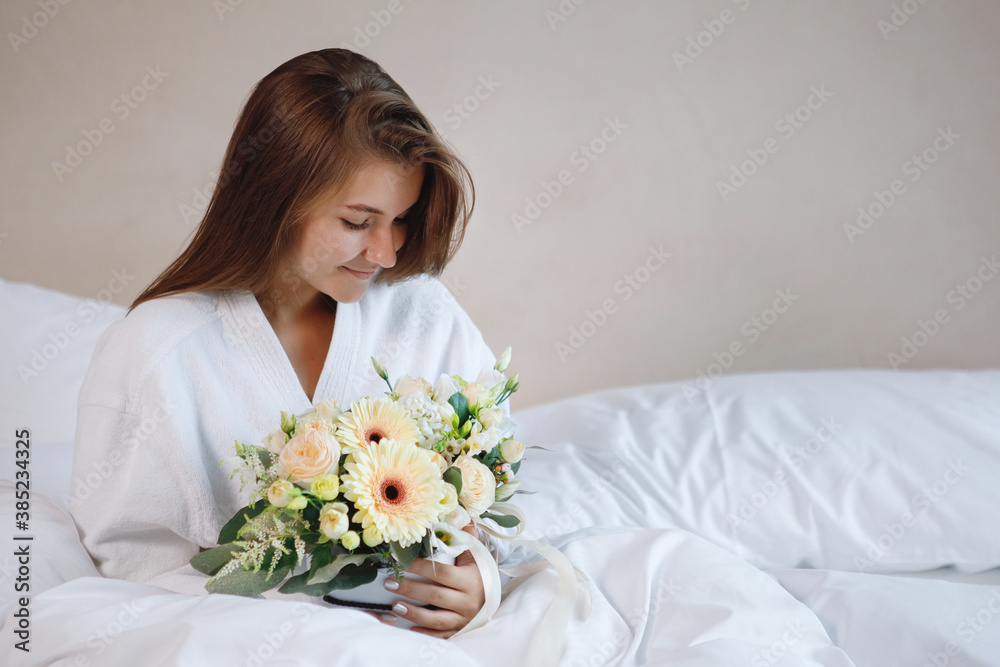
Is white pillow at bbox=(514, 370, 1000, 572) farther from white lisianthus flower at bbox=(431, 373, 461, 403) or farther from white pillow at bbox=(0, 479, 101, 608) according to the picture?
white pillow at bbox=(0, 479, 101, 608)

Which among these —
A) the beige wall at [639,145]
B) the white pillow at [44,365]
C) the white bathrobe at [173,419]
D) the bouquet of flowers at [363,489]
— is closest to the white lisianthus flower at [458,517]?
the bouquet of flowers at [363,489]

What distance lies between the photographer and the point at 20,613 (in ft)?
3.14

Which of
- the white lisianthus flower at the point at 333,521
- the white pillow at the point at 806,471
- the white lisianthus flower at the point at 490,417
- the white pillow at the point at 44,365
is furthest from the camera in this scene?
the white pillow at the point at 44,365

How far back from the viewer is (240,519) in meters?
0.99

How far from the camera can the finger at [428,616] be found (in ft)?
3.34

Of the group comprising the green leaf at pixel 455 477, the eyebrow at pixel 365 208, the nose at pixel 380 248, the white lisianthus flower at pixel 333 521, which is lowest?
the white lisianthus flower at pixel 333 521

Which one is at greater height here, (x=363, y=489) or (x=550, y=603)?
(x=363, y=489)

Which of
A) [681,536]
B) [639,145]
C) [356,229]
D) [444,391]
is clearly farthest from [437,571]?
[639,145]

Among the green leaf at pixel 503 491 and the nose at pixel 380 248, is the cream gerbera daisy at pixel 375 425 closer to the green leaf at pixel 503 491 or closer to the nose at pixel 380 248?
the green leaf at pixel 503 491

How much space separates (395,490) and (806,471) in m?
0.92

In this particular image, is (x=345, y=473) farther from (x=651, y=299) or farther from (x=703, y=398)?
(x=651, y=299)

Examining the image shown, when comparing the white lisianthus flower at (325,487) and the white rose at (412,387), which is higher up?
the white rose at (412,387)

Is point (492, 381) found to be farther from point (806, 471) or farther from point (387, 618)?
point (806, 471)

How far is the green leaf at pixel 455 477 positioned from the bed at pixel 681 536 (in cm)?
18
